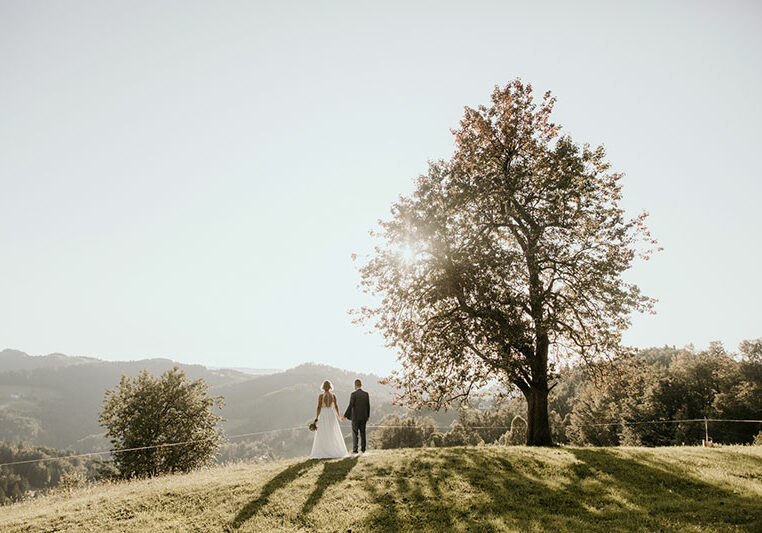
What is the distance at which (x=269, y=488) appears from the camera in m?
13.1

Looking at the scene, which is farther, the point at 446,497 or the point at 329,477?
the point at 329,477

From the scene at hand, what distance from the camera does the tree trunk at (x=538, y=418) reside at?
65.7 feet

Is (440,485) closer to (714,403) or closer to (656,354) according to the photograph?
(714,403)

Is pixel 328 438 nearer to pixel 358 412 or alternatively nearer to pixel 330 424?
pixel 330 424

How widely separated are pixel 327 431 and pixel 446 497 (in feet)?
22.5

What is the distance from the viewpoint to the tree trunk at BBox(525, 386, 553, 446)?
20031 mm

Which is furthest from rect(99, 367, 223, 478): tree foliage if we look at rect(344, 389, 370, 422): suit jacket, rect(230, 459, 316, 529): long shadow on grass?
rect(230, 459, 316, 529): long shadow on grass

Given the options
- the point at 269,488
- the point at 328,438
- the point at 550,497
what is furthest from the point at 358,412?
the point at 550,497

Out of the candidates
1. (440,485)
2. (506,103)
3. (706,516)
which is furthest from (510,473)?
(506,103)

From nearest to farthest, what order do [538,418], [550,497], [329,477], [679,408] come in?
[550,497]
[329,477]
[538,418]
[679,408]

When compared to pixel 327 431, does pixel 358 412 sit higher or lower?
higher

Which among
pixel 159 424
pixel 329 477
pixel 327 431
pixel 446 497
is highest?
pixel 327 431

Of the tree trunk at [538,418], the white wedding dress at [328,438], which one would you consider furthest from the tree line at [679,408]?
the white wedding dress at [328,438]

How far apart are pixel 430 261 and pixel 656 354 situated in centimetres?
14554
